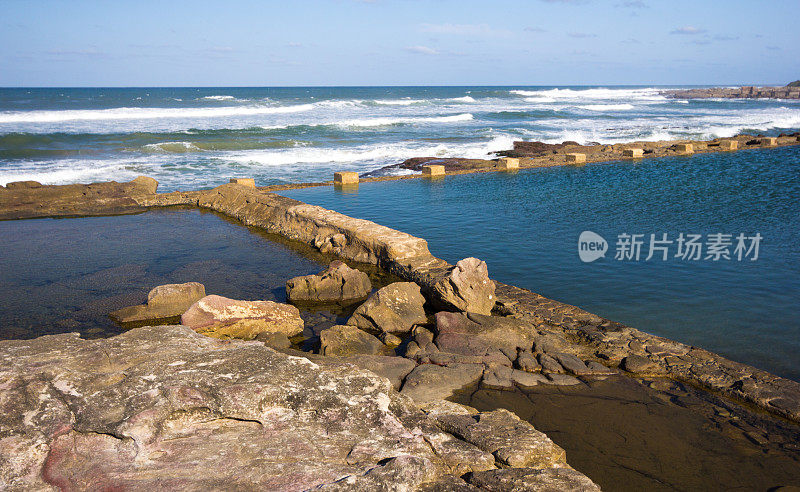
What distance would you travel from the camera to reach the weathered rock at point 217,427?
325cm

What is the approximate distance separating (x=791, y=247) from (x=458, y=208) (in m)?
7.49

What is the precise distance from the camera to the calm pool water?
27.4ft

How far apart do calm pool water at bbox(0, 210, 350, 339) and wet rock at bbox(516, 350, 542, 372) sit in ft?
9.49

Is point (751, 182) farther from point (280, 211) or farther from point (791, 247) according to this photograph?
point (280, 211)

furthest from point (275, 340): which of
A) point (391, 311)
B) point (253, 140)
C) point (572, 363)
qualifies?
point (253, 140)

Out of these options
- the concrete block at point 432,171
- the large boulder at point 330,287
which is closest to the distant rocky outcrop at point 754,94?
the concrete block at point 432,171

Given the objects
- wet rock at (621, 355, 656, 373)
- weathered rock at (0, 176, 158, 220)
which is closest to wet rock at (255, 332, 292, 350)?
wet rock at (621, 355, 656, 373)

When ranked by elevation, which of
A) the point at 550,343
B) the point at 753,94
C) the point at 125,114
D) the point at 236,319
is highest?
the point at 753,94

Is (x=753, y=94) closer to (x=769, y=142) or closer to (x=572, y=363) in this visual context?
(x=769, y=142)

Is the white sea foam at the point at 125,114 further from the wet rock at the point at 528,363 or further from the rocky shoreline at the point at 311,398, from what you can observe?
the wet rock at the point at 528,363

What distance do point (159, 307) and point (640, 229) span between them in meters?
9.90

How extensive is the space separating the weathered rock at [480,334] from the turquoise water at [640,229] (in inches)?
70.4

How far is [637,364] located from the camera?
6.51 metres

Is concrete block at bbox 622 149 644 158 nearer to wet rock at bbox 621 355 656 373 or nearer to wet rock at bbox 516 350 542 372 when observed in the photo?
wet rock at bbox 621 355 656 373
